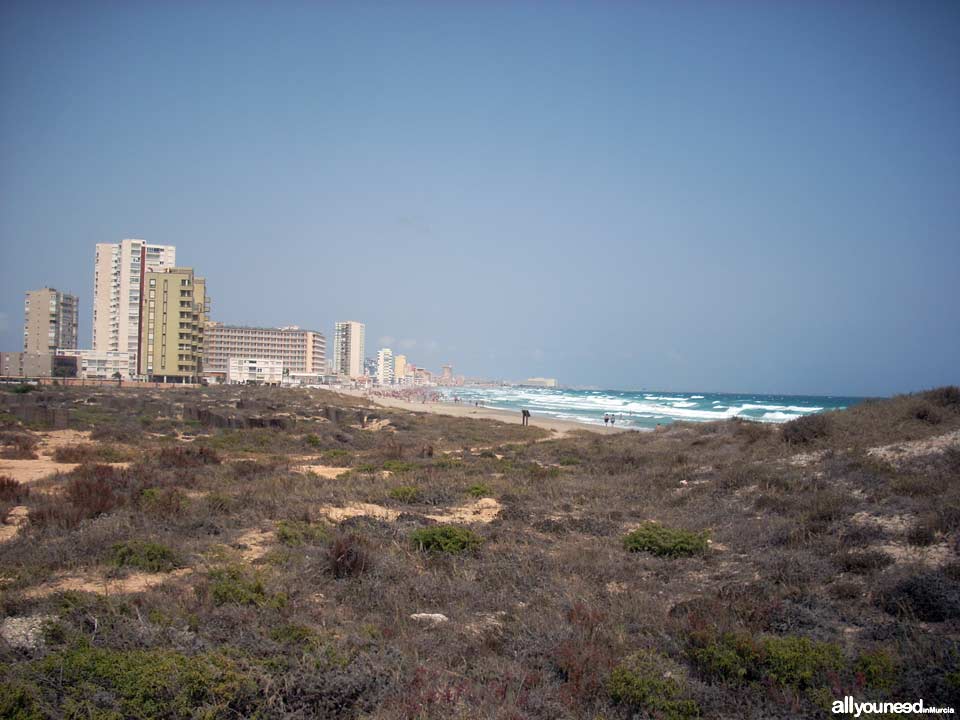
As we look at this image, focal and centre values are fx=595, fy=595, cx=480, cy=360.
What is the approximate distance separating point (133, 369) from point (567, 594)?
98390 millimetres

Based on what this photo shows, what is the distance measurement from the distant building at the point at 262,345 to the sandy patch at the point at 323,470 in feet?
352

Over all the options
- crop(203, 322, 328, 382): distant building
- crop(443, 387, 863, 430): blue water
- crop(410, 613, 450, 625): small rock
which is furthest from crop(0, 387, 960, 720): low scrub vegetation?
crop(203, 322, 328, 382): distant building

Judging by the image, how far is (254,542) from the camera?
918 cm

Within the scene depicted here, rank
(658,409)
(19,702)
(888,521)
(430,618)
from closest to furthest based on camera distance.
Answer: (19,702) → (430,618) → (888,521) → (658,409)

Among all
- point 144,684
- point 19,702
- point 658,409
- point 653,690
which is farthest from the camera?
point 658,409

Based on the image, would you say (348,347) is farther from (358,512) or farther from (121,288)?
(358,512)

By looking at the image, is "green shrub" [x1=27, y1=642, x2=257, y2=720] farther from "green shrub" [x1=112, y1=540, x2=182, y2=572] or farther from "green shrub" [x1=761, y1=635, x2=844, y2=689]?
"green shrub" [x1=761, y1=635, x2=844, y2=689]

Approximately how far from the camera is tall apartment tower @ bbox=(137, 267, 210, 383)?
7800 cm

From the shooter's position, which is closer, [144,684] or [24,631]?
[144,684]

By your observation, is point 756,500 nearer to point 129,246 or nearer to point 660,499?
point 660,499

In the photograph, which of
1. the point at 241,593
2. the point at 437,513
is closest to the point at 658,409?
the point at 437,513

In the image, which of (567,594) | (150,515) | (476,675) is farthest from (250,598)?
(150,515)

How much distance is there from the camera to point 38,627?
17.2ft

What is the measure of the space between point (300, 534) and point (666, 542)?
5580 millimetres
